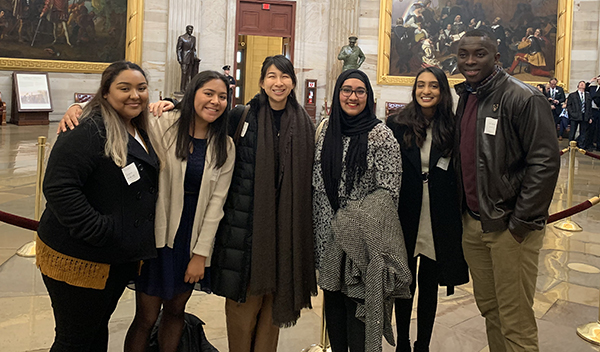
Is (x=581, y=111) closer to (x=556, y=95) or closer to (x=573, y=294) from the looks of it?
(x=556, y=95)

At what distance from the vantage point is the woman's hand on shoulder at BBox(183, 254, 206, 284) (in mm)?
2580

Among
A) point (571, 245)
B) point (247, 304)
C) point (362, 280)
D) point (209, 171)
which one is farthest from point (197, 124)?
point (571, 245)

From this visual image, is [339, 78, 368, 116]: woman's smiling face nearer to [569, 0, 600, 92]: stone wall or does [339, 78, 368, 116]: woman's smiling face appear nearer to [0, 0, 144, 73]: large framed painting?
[0, 0, 144, 73]: large framed painting

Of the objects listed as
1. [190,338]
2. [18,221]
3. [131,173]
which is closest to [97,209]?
[131,173]

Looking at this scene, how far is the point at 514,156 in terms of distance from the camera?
2.53 m

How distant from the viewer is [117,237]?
2.22 m

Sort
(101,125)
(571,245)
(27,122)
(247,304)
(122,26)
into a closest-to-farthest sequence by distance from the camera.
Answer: (101,125) → (247,304) → (571,245) → (27,122) → (122,26)

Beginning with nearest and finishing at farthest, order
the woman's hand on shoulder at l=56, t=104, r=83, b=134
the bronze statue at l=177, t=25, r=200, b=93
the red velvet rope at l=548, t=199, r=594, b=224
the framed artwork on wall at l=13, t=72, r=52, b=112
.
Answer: the woman's hand on shoulder at l=56, t=104, r=83, b=134 < the red velvet rope at l=548, t=199, r=594, b=224 < the framed artwork on wall at l=13, t=72, r=52, b=112 < the bronze statue at l=177, t=25, r=200, b=93

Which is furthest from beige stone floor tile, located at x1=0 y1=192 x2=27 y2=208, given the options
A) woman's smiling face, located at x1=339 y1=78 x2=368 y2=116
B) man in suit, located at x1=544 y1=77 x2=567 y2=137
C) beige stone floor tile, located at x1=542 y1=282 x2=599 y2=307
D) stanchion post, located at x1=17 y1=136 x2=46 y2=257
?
man in suit, located at x1=544 y1=77 x2=567 y2=137

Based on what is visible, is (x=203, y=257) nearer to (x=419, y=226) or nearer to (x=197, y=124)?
(x=197, y=124)

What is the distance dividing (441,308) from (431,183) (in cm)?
173

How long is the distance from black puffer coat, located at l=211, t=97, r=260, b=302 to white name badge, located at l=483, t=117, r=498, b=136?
1.20 m

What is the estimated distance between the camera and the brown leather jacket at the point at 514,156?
7.93 ft

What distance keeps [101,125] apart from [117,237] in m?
0.50
